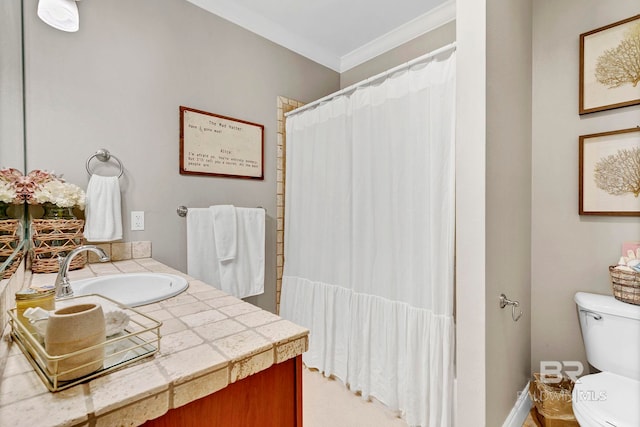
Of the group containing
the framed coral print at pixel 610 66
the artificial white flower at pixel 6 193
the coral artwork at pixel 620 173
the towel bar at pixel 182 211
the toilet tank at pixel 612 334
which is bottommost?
the toilet tank at pixel 612 334

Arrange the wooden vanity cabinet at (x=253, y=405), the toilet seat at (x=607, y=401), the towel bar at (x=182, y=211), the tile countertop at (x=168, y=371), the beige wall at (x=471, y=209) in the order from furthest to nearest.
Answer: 1. the towel bar at (x=182, y=211)
2. the beige wall at (x=471, y=209)
3. the toilet seat at (x=607, y=401)
4. the wooden vanity cabinet at (x=253, y=405)
5. the tile countertop at (x=168, y=371)

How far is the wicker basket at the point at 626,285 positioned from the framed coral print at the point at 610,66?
873 mm

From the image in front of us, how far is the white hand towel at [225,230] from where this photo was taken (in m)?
1.95

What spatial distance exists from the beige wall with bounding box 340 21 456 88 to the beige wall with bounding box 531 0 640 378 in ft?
1.74

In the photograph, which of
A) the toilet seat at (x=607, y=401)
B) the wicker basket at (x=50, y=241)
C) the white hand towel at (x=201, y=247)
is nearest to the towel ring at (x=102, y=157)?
the wicker basket at (x=50, y=241)

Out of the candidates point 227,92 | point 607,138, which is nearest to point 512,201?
point 607,138

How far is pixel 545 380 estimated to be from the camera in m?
1.69

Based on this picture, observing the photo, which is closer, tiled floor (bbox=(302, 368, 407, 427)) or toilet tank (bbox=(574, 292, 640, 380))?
toilet tank (bbox=(574, 292, 640, 380))

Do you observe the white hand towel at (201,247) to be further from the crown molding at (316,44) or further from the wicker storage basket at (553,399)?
the wicker storage basket at (553,399)

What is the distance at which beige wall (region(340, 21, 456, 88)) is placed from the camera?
83.3 inches

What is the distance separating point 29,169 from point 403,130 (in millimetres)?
1921

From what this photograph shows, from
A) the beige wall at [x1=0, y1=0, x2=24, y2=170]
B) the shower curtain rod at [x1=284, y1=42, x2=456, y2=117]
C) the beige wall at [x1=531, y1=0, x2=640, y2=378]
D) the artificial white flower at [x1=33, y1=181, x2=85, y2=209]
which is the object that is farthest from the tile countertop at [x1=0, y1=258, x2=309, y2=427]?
the beige wall at [x1=531, y1=0, x2=640, y2=378]

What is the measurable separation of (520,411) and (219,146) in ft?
8.07

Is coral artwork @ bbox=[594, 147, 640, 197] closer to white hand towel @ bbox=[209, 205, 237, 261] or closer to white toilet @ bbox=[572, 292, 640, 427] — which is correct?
white toilet @ bbox=[572, 292, 640, 427]
